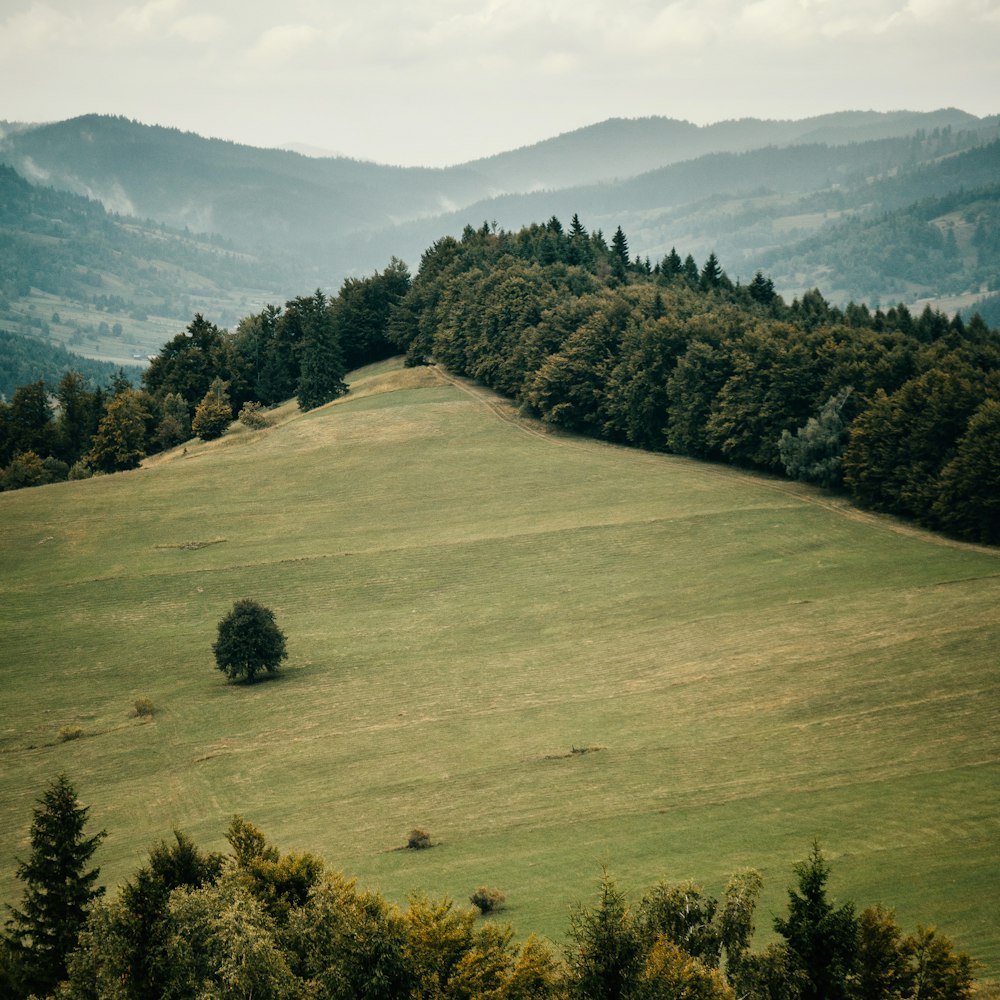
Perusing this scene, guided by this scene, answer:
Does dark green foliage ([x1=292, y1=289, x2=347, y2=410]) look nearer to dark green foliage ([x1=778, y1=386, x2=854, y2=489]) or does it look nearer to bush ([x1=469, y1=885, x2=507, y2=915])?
A: dark green foliage ([x1=778, y1=386, x2=854, y2=489])

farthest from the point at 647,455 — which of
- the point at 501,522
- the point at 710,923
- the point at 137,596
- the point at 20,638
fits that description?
the point at 710,923

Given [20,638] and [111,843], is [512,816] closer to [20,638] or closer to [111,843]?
[111,843]

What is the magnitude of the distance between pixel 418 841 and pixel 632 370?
70.2 meters

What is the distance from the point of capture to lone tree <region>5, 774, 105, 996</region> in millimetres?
31969

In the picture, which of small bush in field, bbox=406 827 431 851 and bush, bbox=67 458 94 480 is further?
bush, bbox=67 458 94 480

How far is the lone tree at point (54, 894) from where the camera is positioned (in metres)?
32.0

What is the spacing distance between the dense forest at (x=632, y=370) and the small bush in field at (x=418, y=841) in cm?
4927

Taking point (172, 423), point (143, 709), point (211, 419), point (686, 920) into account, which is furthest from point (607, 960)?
point (172, 423)

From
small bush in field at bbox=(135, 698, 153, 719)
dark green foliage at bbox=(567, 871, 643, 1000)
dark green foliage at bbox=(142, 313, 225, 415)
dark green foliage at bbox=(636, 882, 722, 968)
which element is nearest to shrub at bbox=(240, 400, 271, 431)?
dark green foliage at bbox=(142, 313, 225, 415)

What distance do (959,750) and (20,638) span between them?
2174 inches

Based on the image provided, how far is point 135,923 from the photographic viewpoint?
30.4m

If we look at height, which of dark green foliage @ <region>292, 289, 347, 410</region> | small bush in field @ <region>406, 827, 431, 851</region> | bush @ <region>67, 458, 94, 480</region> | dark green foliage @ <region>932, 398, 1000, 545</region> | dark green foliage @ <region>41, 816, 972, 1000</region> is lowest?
small bush in field @ <region>406, 827, 431, 851</region>

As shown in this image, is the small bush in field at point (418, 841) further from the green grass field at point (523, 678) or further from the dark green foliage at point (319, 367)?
the dark green foliage at point (319, 367)

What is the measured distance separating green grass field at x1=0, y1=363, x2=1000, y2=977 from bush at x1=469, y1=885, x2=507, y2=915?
23.5 inches
